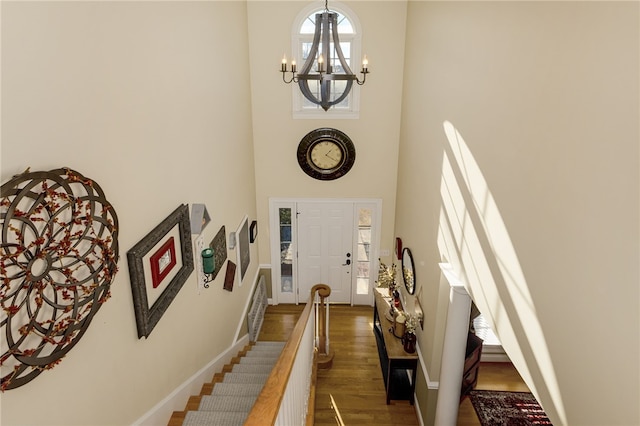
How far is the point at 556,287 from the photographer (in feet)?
6.44

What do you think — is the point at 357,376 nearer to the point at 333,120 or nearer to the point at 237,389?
the point at 237,389

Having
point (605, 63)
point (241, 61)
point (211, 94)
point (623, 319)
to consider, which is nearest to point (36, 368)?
point (623, 319)

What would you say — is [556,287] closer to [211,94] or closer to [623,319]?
[623,319]

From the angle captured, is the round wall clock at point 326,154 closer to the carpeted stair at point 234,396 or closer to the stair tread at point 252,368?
the carpeted stair at point 234,396

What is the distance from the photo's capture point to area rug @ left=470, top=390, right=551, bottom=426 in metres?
4.95

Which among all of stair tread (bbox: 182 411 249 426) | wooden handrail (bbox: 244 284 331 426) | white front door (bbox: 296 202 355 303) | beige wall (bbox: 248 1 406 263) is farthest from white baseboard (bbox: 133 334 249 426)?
beige wall (bbox: 248 1 406 263)

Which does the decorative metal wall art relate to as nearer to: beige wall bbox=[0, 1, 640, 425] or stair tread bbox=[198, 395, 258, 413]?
beige wall bbox=[0, 1, 640, 425]

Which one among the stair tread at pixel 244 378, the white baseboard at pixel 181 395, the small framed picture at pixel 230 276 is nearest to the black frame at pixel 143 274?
the white baseboard at pixel 181 395

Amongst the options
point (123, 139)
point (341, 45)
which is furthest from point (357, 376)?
point (341, 45)

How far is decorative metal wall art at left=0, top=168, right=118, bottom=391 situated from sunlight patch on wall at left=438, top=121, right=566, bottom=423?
2.28 metres

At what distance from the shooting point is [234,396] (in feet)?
10.7

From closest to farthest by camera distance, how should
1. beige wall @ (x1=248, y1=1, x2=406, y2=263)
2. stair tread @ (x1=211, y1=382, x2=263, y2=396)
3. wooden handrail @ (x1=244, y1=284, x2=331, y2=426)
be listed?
wooden handrail @ (x1=244, y1=284, x2=331, y2=426), stair tread @ (x1=211, y1=382, x2=263, y2=396), beige wall @ (x1=248, y1=1, x2=406, y2=263)

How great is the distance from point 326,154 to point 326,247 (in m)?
1.67

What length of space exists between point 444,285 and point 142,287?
2624 mm
